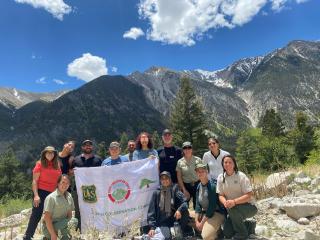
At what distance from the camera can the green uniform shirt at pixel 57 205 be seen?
6.94m

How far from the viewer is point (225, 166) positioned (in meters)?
7.35

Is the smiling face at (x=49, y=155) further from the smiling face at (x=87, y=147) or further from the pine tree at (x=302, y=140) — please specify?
the pine tree at (x=302, y=140)

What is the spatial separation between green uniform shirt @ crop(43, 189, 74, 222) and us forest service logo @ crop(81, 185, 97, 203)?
4.17 ft

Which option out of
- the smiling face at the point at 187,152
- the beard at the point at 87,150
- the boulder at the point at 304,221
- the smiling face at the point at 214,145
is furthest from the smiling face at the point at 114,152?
the boulder at the point at 304,221

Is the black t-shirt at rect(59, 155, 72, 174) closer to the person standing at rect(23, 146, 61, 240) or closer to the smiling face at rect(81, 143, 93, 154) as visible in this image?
the smiling face at rect(81, 143, 93, 154)

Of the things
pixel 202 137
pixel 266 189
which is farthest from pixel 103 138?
pixel 266 189

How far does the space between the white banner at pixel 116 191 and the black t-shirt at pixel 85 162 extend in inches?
6.7

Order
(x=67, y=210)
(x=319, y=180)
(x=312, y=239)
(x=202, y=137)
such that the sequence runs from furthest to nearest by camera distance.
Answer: (x=202, y=137), (x=319, y=180), (x=67, y=210), (x=312, y=239)

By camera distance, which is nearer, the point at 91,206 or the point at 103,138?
the point at 91,206

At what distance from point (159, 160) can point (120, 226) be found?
171cm

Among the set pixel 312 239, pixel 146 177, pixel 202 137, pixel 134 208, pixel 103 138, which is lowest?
pixel 312 239

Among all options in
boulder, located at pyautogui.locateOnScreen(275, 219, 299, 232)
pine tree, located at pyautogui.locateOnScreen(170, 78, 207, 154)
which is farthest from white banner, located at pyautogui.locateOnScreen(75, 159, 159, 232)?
pine tree, located at pyautogui.locateOnScreen(170, 78, 207, 154)

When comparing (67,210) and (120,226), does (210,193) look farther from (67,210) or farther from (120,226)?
(67,210)

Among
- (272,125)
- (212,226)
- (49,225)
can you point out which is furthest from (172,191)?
(272,125)
